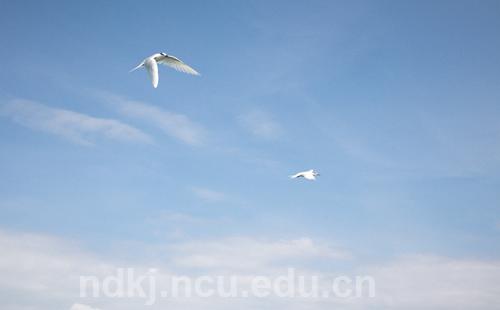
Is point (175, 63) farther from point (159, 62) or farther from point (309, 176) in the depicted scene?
point (309, 176)

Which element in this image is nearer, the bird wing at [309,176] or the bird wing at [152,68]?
the bird wing at [152,68]

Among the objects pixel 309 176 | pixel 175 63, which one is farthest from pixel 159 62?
pixel 309 176

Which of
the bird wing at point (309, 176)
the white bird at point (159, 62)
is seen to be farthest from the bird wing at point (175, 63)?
the bird wing at point (309, 176)

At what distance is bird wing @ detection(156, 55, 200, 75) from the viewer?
79525 mm

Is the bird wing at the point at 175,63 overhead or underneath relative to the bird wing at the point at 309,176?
overhead

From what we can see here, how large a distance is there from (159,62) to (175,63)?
3.21 meters

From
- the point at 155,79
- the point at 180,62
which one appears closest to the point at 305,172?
the point at 180,62

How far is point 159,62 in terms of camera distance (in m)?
79.8

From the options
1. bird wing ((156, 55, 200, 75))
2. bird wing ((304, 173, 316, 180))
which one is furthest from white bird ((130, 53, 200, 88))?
Result: bird wing ((304, 173, 316, 180))

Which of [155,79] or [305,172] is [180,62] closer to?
[155,79]

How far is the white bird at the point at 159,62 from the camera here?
69.5 m

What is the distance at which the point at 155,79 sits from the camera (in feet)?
225

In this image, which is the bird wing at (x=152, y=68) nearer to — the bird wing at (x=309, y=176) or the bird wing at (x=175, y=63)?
the bird wing at (x=175, y=63)

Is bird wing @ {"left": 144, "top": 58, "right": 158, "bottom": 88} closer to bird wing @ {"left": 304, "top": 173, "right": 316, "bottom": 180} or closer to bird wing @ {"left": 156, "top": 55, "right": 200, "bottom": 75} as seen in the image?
bird wing @ {"left": 156, "top": 55, "right": 200, "bottom": 75}
